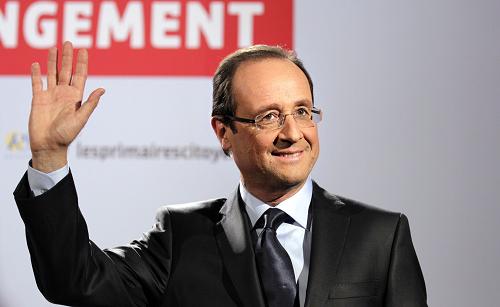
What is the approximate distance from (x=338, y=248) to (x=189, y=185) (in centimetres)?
139

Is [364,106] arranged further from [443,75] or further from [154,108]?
[154,108]

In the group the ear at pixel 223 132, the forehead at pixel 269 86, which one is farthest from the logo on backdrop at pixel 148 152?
the forehead at pixel 269 86

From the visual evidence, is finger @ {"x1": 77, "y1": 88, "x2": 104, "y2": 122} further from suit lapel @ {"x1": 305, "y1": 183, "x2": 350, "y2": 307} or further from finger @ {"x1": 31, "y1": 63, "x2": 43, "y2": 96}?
suit lapel @ {"x1": 305, "y1": 183, "x2": 350, "y2": 307}

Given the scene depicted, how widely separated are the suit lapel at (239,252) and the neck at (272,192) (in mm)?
44

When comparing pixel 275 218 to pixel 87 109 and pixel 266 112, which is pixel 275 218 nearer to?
pixel 266 112

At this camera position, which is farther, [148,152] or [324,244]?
[148,152]

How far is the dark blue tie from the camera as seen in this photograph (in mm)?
1632

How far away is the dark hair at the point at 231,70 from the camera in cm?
187

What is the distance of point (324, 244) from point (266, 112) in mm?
344

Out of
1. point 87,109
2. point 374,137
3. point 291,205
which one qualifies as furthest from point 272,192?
point 374,137

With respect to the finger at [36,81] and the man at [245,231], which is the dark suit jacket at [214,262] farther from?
the finger at [36,81]

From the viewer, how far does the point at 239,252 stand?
5.58 feet

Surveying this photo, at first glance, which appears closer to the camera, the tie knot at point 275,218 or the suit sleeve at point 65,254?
the suit sleeve at point 65,254

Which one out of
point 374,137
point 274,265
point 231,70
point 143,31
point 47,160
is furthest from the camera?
point 143,31
